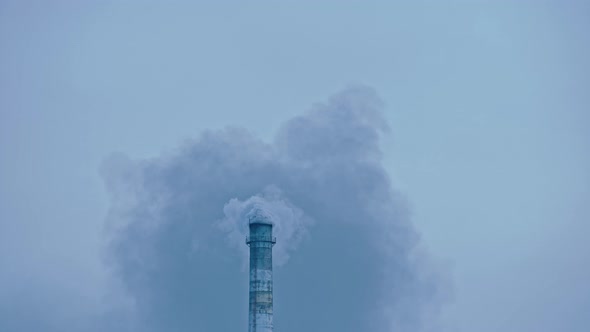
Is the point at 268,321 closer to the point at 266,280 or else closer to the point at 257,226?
the point at 266,280

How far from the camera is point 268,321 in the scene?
53500 mm

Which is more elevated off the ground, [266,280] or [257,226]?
[257,226]

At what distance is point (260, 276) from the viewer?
5384 centimetres

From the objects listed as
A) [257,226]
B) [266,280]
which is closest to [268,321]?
[266,280]

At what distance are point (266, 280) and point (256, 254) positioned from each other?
220cm

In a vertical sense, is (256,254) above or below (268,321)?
above

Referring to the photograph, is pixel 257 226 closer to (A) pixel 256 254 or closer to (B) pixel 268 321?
(A) pixel 256 254

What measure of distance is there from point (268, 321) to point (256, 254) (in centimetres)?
531

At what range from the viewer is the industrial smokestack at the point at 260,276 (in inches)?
2104

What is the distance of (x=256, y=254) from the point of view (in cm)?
5425

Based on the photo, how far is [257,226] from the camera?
54719 mm

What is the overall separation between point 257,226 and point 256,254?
2240 millimetres

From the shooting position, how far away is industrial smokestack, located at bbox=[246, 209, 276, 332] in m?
53.4

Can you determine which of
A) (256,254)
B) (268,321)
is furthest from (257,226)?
(268,321)
